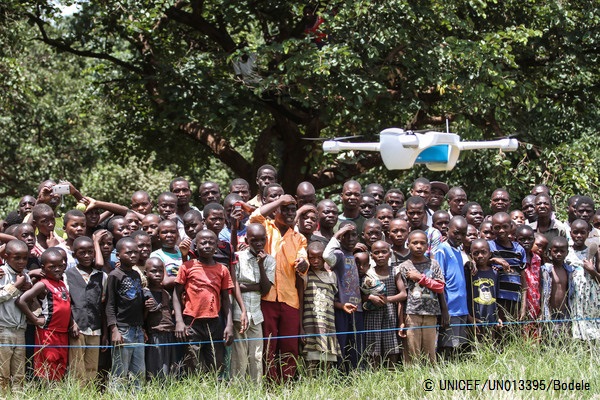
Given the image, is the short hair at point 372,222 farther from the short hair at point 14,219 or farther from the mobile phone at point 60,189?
the short hair at point 14,219

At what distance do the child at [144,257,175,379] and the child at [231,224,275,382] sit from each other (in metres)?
0.48

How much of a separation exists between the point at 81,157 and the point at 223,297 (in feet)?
39.4

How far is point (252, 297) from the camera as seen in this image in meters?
7.00

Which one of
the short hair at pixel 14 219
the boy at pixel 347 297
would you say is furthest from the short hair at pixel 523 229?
the short hair at pixel 14 219

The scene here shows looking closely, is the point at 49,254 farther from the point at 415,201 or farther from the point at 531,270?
the point at 531,270

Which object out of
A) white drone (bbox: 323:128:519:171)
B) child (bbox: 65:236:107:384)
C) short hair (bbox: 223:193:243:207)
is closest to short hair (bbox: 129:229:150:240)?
child (bbox: 65:236:107:384)

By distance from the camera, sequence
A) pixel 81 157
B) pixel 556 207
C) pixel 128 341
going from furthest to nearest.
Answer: pixel 81 157 < pixel 556 207 < pixel 128 341

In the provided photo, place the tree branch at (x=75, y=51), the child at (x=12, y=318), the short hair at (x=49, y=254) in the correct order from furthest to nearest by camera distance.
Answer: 1. the tree branch at (x=75, y=51)
2. the short hair at (x=49, y=254)
3. the child at (x=12, y=318)

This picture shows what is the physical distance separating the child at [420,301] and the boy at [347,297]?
35 centimetres

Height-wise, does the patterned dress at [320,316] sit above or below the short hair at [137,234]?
below

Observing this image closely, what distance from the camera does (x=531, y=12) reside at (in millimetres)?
12859

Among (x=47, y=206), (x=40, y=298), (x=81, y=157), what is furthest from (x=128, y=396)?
(x=81, y=157)

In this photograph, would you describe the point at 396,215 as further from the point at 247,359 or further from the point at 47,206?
the point at 47,206

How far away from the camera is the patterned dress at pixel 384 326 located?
729cm
